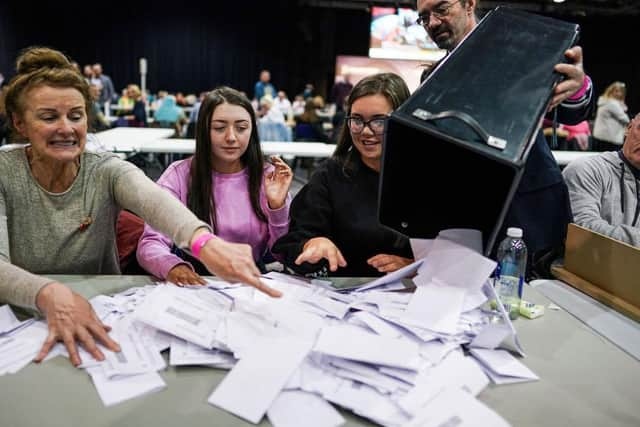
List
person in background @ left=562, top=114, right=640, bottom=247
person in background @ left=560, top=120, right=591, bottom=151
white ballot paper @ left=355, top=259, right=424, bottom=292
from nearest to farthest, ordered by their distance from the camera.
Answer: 1. white ballot paper @ left=355, top=259, right=424, bottom=292
2. person in background @ left=562, top=114, right=640, bottom=247
3. person in background @ left=560, top=120, right=591, bottom=151

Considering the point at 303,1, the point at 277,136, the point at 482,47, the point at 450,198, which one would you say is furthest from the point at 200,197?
the point at 303,1

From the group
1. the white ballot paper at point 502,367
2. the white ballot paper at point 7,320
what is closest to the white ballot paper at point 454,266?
the white ballot paper at point 502,367

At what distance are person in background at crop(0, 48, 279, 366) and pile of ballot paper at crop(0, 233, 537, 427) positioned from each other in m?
0.23

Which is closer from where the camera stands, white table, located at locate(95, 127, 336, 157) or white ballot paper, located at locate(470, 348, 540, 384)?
white ballot paper, located at locate(470, 348, 540, 384)

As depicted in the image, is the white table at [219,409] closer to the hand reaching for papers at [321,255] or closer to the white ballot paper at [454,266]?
the white ballot paper at [454,266]

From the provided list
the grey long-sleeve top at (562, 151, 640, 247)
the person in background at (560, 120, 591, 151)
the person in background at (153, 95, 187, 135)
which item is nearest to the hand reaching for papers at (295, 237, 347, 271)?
the grey long-sleeve top at (562, 151, 640, 247)

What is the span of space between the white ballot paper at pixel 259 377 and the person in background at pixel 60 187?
368 millimetres

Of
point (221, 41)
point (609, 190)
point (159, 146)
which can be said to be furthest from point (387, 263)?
point (221, 41)

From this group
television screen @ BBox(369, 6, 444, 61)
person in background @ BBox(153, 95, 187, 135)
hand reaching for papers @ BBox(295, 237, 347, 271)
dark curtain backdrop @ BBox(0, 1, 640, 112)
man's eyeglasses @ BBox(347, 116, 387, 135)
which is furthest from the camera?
dark curtain backdrop @ BBox(0, 1, 640, 112)

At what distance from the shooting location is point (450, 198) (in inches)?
49.8

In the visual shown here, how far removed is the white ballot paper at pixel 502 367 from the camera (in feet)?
3.28

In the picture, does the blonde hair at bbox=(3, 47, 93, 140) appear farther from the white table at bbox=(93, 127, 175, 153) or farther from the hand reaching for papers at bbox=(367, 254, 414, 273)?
the white table at bbox=(93, 127, 175, 153)

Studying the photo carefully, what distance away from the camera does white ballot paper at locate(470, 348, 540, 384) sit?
1.00 metres

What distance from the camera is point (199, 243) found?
3.83ft
